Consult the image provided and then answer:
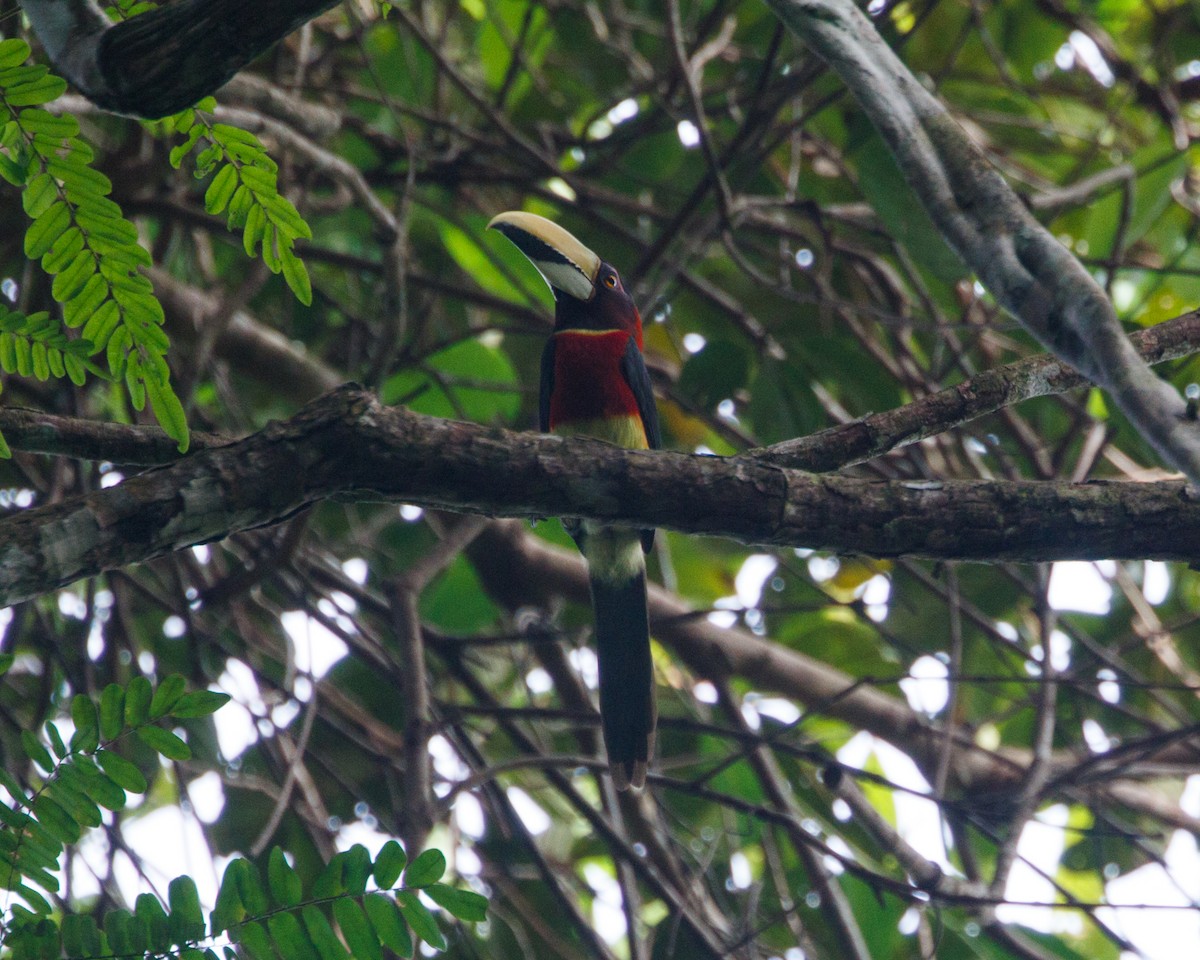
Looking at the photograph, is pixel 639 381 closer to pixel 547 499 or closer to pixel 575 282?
pixel 575 282

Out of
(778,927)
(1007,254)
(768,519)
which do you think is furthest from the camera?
(778,927)

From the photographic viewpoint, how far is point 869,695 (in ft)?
13.9

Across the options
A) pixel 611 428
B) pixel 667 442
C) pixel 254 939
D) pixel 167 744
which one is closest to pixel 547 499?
pixel 167 744

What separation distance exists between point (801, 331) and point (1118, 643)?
1815mm

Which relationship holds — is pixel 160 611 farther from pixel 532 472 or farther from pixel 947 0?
pixel 947 0

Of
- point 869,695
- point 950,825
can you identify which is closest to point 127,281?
point 950,825

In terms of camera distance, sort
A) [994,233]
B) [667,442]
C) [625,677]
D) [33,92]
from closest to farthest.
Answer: [994,233], [33,92], [625,677], [667,442]

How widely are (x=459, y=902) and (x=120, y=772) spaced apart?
22.1 inches

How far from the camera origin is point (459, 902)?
6.17 ft

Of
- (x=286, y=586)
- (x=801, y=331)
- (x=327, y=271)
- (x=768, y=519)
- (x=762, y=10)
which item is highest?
(x=762, y=10)

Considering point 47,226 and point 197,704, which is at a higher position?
point 47,226

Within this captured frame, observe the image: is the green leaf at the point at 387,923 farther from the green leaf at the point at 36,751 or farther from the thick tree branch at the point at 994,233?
the thick tree branch at the point at 994,233

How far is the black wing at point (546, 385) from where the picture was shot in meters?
3.73

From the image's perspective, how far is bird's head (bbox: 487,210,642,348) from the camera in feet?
12.1
